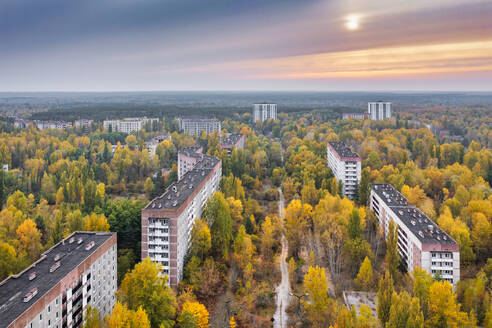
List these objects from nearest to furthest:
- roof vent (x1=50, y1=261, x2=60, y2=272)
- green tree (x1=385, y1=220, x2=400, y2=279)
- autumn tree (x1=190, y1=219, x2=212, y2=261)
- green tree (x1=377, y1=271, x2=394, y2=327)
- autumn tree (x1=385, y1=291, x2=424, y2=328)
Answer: autumn tree (x1=385, y1=291, x2=424, y2=328), roof vent (x1=50, y1=261, x2=60, y2=272), green tree (x1=377, y1=271, x2=394, y2=327), green tree (x1=385, y1=220, x2=400, y2=279), autumn tree (x1=190, y1=219, x2=212, y2=261)

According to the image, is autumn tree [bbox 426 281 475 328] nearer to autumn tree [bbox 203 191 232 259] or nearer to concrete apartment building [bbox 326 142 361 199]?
autumn tree [bbox 203 191 232 259]

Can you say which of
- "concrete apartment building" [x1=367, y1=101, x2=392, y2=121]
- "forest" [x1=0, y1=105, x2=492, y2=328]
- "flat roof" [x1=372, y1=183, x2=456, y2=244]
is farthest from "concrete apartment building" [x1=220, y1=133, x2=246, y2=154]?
"concrete apartment building" [x1=367, y1=101, x2=392, y2=121]

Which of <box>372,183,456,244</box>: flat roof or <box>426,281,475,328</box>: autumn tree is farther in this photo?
<box>372,183,456,244</box>: flat roof

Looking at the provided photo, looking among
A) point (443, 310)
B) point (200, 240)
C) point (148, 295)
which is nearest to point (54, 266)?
point (148, 295)

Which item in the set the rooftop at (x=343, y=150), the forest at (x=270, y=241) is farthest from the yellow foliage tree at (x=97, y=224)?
the rooftop at (x=343, y=150)

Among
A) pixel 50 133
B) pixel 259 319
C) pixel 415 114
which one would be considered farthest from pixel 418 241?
pixel 415 114

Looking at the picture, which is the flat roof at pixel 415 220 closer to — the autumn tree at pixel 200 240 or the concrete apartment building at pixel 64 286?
the autumn tree at pixel 200 240
